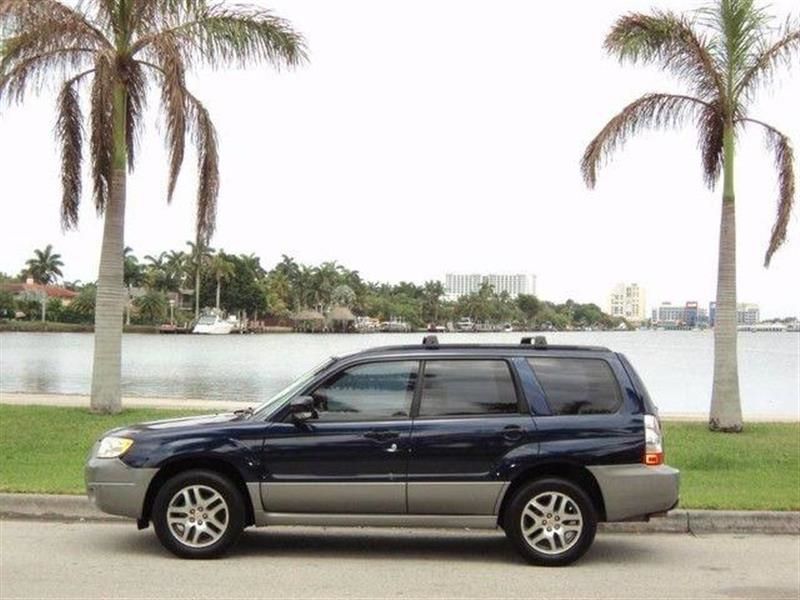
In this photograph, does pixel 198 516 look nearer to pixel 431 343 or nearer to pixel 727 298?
pixel 431 343

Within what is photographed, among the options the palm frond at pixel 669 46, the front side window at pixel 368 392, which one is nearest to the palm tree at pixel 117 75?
the palm frond at pixel 669 46

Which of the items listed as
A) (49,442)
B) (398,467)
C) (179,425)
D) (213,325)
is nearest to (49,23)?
(49,442)

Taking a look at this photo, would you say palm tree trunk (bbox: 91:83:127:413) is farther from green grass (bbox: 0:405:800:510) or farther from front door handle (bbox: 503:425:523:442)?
front door handle (bbox: 503:425:523:442)

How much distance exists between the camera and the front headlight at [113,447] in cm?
727

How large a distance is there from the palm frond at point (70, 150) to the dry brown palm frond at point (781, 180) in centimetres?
1113

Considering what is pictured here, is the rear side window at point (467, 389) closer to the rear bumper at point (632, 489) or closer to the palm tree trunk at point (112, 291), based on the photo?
the rear bumper at point (632, 489)

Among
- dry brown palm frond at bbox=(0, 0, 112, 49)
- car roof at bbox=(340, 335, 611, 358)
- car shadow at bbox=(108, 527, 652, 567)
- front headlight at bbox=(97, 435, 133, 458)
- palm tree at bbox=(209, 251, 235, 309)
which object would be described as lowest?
car shadow at bbox=(108, 527, 652, 567)

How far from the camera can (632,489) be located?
7.14m

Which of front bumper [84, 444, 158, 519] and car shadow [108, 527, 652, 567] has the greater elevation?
front bumper [84, 444, 158, 519]

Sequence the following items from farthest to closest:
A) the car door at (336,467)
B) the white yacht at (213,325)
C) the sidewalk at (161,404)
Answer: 1. the white yacht at (213,325)
2. the sidewalk at (161,404)
3. the car door at (336,467)

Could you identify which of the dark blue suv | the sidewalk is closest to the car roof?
the dark blue suv

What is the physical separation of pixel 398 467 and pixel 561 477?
4.17 ft

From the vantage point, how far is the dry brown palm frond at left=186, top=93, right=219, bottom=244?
15.5 meters

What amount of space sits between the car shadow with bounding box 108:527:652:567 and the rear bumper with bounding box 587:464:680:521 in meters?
0.53
